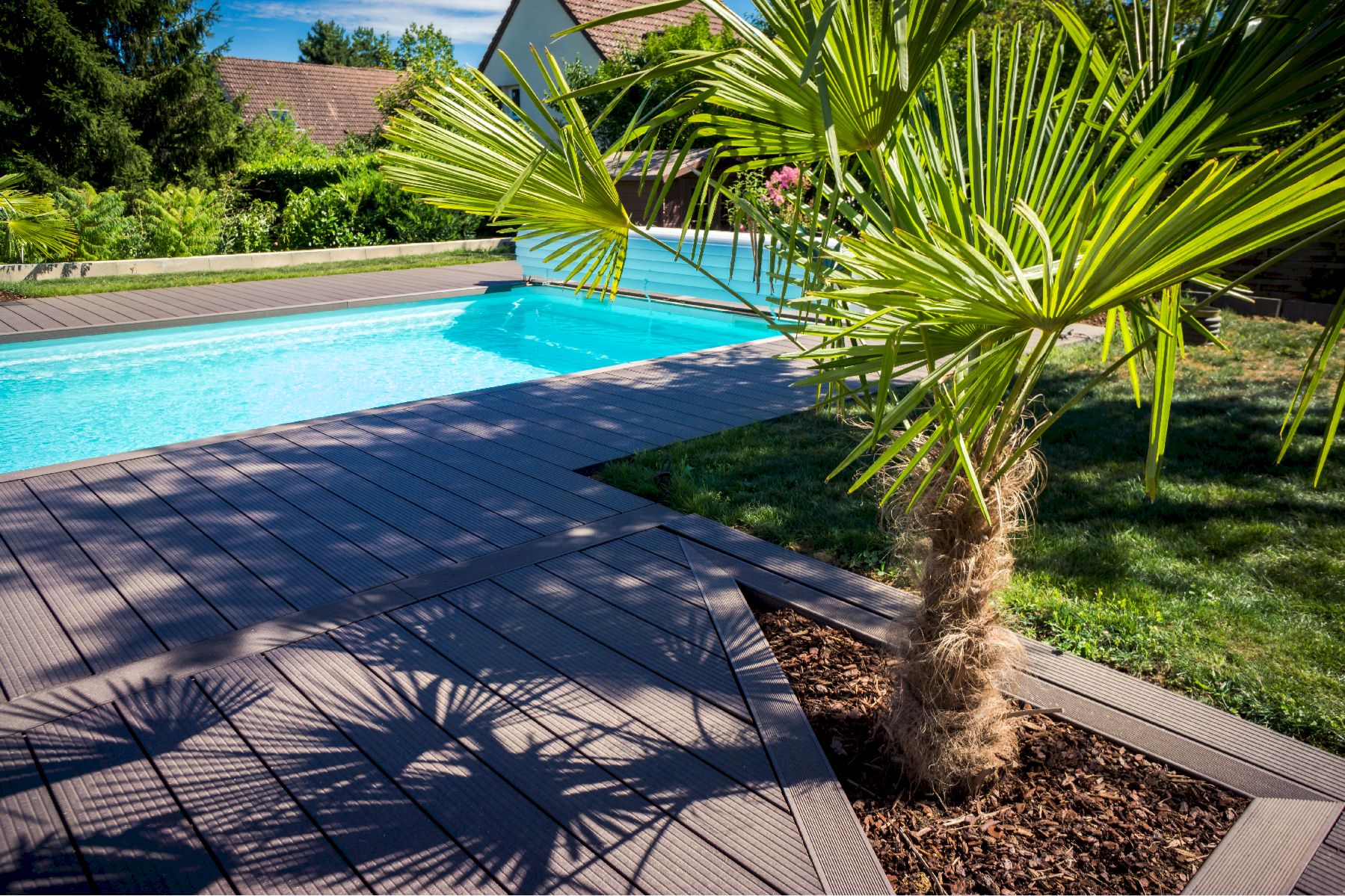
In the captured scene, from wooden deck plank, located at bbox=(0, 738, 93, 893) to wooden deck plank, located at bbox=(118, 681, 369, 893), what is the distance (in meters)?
0.23

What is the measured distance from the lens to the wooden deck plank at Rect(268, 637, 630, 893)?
6.08ft

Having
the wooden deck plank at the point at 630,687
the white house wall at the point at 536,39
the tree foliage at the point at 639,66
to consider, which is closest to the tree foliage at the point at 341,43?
the white house wall at the point at 536,39

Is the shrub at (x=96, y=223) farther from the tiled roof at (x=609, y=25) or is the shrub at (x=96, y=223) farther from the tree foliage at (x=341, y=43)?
the tree foliage at (x=341, y=43)

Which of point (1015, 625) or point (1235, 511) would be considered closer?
point (1015, 625)

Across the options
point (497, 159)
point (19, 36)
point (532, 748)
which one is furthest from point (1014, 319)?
point (19, 36)

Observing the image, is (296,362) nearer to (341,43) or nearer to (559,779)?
(559,779)

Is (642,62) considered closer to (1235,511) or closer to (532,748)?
(1235,511)

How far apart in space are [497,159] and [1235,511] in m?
3.27

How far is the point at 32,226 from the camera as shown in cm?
1023

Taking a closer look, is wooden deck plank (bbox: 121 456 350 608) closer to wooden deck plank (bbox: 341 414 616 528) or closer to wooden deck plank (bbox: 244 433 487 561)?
wooden deck plank (bbox: 244 433 487 561)

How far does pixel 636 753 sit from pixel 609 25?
1915 cm

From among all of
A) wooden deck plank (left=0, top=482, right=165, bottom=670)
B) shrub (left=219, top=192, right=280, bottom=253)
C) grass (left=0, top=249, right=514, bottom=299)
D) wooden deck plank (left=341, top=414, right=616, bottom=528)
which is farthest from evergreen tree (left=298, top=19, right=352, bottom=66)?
wooden deck plank (left=0, top=482, right=165, bottom=670)

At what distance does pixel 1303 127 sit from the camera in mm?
4844

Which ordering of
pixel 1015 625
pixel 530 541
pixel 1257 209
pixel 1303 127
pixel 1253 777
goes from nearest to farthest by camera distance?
pixel 1257 209 < pixel 1253 777 < pixel 1015 625 < pixel 530 541 < pixel 1303 127
